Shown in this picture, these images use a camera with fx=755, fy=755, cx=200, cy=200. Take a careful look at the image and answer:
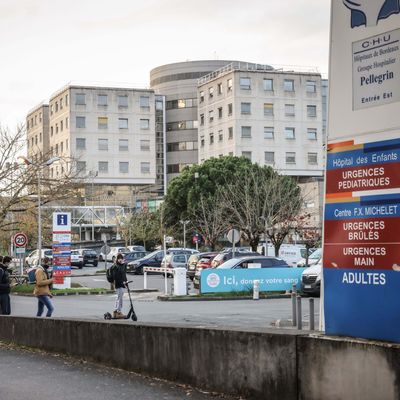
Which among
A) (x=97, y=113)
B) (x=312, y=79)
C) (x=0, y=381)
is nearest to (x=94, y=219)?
(x=97, y=113)

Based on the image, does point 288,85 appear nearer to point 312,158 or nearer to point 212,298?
point 312,158

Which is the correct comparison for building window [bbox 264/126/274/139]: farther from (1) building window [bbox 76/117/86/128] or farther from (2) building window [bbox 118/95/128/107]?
(1) building window [bbox 76/117/86/128]

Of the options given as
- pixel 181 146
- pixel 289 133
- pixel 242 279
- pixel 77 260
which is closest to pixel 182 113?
pixel 181 146

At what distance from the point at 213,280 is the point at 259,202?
3061cm

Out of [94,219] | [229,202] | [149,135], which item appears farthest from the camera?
[149,135]

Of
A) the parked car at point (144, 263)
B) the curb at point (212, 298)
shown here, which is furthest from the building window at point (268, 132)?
the curb at point (212, 298)

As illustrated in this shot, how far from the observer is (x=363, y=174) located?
609 centimetres

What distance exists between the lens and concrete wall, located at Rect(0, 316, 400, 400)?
19.2 ft

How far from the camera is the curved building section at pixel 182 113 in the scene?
346 ft

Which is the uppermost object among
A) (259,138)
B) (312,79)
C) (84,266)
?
(312,79)

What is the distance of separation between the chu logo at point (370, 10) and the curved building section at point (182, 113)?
321 ft

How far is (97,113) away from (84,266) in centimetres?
3099

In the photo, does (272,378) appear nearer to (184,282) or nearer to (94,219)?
(184,282)

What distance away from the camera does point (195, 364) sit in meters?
8.11
